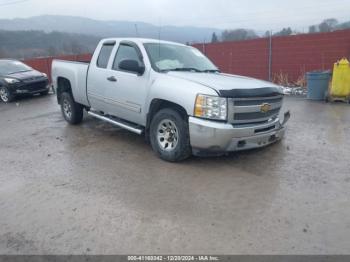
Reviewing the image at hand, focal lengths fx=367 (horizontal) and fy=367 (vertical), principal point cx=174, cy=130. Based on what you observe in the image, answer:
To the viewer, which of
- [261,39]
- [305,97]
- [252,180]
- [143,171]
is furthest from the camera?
[261,39]

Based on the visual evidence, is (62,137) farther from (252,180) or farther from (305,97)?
(305,97)

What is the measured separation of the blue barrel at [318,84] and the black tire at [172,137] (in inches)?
296

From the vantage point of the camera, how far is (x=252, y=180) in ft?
16.2

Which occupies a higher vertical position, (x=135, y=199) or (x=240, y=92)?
(x=240, y=92)

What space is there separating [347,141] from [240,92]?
280 cm

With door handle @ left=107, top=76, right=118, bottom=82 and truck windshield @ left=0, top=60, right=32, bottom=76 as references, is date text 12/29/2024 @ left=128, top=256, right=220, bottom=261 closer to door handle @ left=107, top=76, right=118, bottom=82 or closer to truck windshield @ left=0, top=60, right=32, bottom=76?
door handle @ left=107, top=76, right=118, bottom=82

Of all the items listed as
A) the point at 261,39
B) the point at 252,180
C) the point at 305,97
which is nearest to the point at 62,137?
the point at 252,180

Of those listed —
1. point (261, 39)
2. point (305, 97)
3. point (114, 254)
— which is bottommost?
point (114, 254)

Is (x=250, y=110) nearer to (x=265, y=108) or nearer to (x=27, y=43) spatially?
(x=265, y=108)

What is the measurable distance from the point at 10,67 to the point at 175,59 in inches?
462

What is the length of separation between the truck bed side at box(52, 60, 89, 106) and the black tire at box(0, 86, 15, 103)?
6946mm

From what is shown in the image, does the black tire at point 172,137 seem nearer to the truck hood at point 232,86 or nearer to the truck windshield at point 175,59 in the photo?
the truck hood at point 232,86

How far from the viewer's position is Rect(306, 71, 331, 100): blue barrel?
11.4 meters

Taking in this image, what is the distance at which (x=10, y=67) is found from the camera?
15711 millimetres
